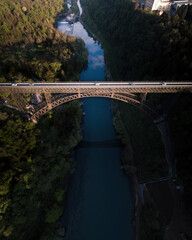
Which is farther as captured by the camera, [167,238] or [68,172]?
[68,172]

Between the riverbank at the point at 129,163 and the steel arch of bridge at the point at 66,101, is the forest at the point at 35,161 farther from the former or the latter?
the riverbank at the point at 129,163

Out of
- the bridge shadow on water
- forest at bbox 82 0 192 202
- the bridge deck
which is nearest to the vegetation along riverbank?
forest at bbox 82 0 192 202

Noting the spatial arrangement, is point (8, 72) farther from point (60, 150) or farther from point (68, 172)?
point (68, 172)

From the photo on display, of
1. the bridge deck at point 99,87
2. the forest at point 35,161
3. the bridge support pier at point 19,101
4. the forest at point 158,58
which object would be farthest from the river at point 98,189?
the bridge support pier at point 19,101

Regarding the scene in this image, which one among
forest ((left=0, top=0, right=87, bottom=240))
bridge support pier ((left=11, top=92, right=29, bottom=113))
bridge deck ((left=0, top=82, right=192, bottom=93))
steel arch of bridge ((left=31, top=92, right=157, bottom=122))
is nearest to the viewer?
forest ((left=0, top=0, right=87, bottom=240))

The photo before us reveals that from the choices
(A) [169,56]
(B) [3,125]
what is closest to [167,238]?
(B) [3,125]

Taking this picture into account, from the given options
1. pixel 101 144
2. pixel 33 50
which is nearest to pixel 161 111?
pixel 101 144

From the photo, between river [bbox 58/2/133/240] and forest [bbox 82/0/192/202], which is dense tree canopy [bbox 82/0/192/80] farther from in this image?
river [bbox 58/2/133/240]
